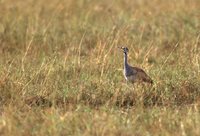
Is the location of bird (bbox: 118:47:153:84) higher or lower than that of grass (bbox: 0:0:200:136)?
higher

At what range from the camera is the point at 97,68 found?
8.01 m

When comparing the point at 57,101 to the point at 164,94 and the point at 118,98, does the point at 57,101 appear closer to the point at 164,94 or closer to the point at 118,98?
the point at 118,98

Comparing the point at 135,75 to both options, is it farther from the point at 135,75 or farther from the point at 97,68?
the point at 97,68

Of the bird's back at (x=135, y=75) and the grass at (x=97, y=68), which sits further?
the bird's back at (x=135, y=75)

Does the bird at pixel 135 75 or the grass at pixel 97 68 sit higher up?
the bird at pixel 135 75

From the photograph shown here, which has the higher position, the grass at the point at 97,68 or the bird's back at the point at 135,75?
the bird's back at the point at 135,75

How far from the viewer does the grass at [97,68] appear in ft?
19.6

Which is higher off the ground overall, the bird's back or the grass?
the bird's back

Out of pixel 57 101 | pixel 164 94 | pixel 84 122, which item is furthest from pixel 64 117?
pixel 164 94

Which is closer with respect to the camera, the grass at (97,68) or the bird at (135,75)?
the grass at (97,68)

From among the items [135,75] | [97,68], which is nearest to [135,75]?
[135,75]

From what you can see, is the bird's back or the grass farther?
the bird's back

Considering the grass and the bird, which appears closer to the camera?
the grass

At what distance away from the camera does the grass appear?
598cm
